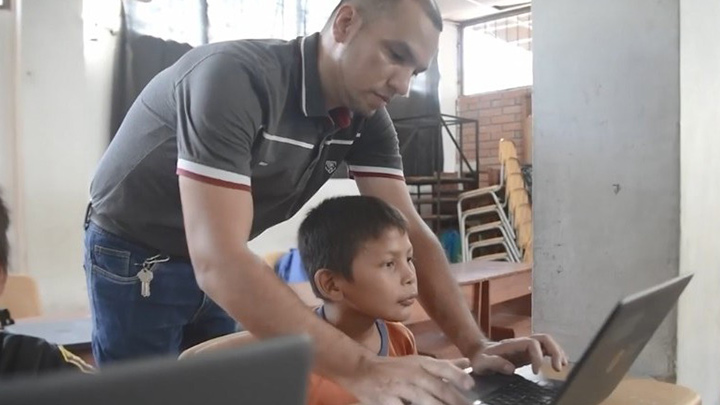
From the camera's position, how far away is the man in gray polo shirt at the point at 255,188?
2.97ft

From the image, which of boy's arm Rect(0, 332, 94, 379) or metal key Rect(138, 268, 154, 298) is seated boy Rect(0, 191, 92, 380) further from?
metal key Rect(138, 268, 154, 298)

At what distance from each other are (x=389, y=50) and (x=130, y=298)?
68 cm

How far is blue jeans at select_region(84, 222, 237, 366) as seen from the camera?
1.32 meters

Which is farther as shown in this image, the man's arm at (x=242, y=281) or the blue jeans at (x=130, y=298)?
the blue jeans at (x=130, y=298)

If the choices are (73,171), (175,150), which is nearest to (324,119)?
(175,150)

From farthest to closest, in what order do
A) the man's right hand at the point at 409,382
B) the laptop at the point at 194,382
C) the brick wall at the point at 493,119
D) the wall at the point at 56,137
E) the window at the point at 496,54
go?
the window at the point at 496,54 < the brick wall at the point at 493,119 < the wall at the point at 56,137 < the man's right hand at the point at 409,382 < the laptop at the point at 194,382

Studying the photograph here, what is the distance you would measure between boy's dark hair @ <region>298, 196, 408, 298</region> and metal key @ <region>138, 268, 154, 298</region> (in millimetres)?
289

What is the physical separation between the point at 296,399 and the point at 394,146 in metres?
1.19

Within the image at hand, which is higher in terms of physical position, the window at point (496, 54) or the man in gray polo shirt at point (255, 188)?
the window at point (496, 54)

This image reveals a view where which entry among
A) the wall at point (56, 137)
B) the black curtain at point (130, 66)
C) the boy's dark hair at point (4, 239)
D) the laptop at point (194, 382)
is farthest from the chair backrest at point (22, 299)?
the laptop at point (194, 382)

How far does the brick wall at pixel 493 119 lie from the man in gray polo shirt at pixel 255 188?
4.68m

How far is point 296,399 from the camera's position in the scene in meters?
0.32

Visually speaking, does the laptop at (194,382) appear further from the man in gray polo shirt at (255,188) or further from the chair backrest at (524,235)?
the chair backrest at (524,235)

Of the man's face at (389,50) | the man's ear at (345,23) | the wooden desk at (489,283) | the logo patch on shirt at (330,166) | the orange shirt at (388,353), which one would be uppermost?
the man's ear at (345,23)
